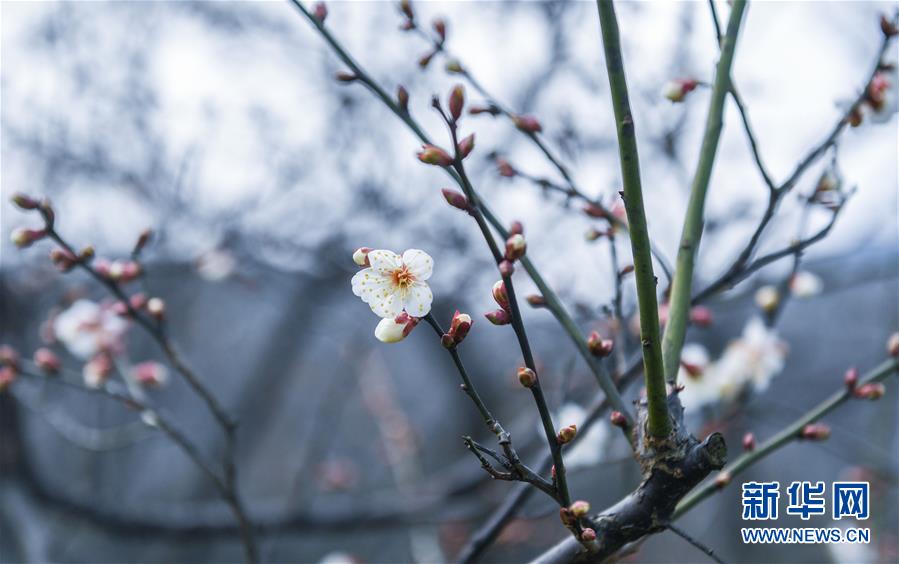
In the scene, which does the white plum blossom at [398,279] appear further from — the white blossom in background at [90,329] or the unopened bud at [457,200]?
the white blossom in background at [90,329]

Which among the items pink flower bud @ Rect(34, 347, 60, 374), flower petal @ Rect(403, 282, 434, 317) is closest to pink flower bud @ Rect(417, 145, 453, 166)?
flower petal @ Rect(403, 282, 434, 317)

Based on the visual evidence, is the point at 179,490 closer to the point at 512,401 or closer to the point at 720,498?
the point at 512,401

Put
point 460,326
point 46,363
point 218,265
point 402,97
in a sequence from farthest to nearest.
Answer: point 218,265, point 46,363, point 402,97, point 460,326

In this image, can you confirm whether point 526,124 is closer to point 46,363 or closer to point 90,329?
point 46,363

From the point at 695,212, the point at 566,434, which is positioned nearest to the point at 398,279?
the point at 566,434

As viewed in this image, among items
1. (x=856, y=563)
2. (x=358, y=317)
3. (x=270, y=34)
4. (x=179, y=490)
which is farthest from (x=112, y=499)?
(x=856, y=563)

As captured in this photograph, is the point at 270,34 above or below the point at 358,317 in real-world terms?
above
